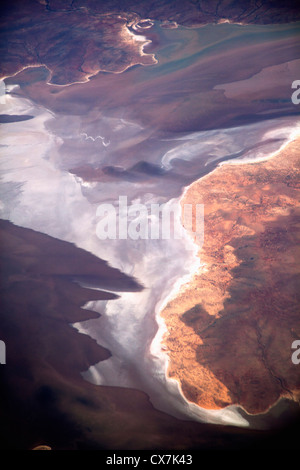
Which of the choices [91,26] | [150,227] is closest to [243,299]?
[150,227]

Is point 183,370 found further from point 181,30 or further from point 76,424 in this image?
point 181,30

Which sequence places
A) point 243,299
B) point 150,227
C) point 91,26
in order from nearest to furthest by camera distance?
point 243,299 → point 150,227 → point 91,26

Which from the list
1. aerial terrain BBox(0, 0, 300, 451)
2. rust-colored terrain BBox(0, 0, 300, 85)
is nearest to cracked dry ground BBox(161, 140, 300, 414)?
aerial terrain BBox(0, 0, 300, 451)

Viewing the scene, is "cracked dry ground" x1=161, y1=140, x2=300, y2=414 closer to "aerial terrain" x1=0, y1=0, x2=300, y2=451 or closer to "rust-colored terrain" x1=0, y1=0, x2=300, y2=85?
"aerial terrain" x1=0, y1=0, x2=300, y2=451

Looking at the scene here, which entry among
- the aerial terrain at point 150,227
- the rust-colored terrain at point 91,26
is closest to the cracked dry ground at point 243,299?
the aerial terrain at point 150,227

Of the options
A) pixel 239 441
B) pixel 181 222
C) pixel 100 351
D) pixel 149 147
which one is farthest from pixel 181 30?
pixel 239 441

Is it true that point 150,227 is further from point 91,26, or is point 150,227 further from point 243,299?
point 91,26

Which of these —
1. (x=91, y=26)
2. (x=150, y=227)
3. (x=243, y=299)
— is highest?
(x=91, y=26)

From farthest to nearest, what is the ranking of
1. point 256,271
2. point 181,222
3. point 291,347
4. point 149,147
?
1. point 149,147
2. point 181,222
3. point 256,271
4. point 291,347
